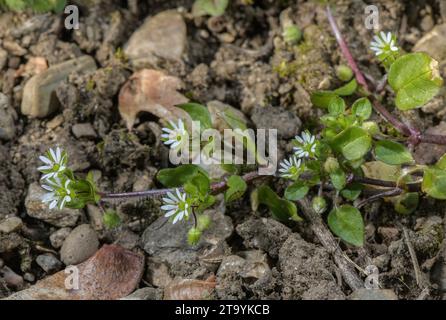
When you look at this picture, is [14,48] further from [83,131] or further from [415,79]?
[415,79]

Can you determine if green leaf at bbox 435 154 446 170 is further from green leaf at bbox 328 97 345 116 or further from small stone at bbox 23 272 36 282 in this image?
small stone at bbox 23 272 36 282

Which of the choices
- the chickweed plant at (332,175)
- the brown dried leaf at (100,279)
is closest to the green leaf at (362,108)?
the chickweed plant at (332,175)

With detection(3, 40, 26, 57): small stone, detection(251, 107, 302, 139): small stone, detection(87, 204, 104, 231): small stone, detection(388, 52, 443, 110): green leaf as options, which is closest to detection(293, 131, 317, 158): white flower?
detection(251, 107, 302, 139): small stone

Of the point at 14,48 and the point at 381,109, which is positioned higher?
the point at 14,48

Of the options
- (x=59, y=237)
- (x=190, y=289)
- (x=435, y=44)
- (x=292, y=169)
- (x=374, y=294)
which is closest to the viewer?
(x=374, y=294)

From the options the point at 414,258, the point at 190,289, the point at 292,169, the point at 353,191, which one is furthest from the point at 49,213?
the point at 414,258

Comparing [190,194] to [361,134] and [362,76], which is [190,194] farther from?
[362,76]

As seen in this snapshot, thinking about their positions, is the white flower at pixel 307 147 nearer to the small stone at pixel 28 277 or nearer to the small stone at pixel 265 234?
the small stone at pixel 265 234
